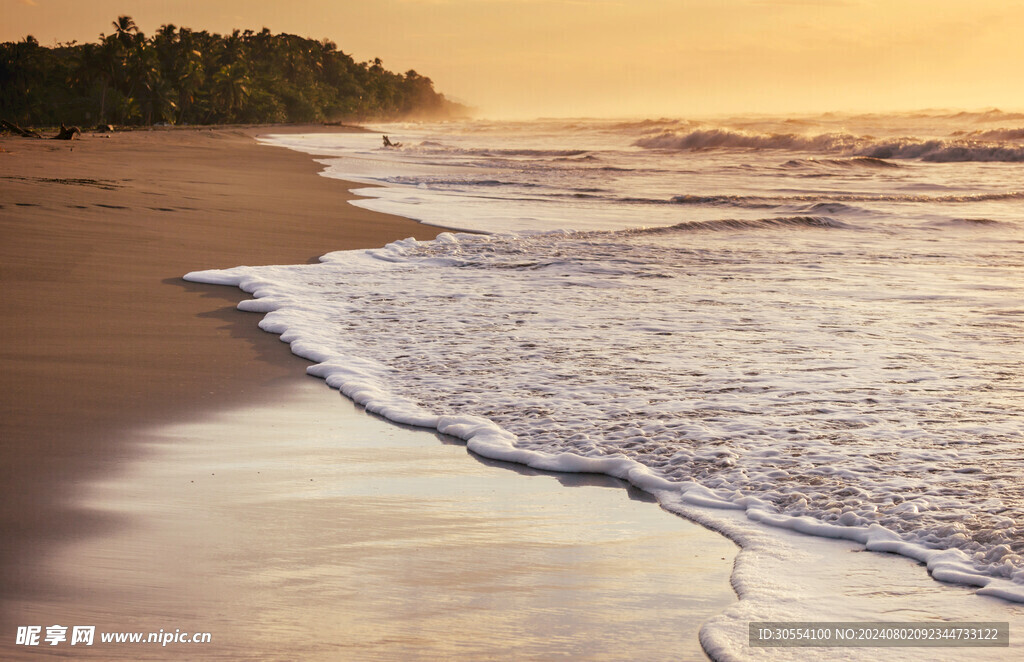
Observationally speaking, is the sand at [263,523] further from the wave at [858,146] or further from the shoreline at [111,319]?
the wave at [858,146]

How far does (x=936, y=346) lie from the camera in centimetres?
652

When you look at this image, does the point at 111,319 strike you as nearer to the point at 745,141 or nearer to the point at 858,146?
the point at 858,146

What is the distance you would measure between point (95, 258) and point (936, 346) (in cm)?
752

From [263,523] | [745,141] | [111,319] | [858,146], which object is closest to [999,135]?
[858,146]

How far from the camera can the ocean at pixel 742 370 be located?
11.9 ft

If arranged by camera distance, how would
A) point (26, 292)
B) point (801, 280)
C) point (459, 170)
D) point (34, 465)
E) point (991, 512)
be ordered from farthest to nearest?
1. point (459, 170)
2. point (801, 280)
3. point (26, 292)
4. point (34, 465)
5. point (991, 512)

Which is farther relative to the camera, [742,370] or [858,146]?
[858,146]

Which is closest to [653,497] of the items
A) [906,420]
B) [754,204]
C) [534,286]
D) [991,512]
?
[991,512]

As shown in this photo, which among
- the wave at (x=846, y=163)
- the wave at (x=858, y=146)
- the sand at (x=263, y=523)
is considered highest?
the wave at (x=858, y=146)

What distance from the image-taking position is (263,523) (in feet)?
11.9

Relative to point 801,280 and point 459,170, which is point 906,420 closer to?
point 801,280

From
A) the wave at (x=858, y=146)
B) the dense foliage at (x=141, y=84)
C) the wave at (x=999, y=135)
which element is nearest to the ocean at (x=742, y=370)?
the wave at (x=858, y=146)

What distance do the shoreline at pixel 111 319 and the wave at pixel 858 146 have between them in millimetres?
27186

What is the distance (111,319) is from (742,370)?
4.58 meters
